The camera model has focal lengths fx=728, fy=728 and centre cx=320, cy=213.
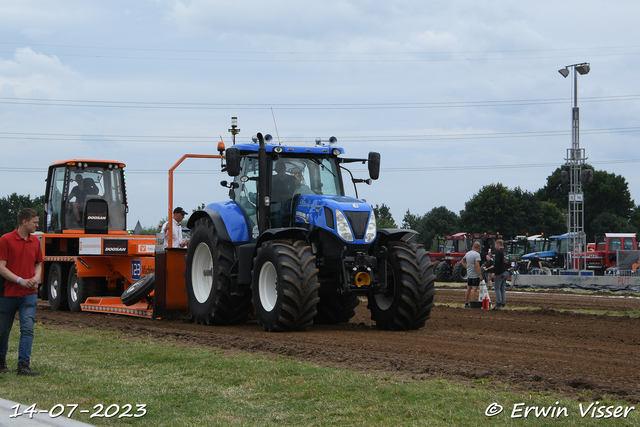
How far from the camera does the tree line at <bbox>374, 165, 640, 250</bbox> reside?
74875 mm

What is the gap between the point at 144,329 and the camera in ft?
36.7

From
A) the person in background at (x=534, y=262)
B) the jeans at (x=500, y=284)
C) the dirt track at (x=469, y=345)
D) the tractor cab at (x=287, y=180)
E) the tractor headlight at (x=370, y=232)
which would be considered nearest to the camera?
the dirt track at (x=469, y=345)

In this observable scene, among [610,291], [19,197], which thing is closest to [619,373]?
[610,291]

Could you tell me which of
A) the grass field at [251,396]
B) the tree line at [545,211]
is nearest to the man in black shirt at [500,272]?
the grass field at [251,396]

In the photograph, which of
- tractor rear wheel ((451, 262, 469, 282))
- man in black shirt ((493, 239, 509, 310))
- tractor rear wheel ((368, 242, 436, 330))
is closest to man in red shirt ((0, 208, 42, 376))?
tractor rear wheel ((368, 242, 436, 330))

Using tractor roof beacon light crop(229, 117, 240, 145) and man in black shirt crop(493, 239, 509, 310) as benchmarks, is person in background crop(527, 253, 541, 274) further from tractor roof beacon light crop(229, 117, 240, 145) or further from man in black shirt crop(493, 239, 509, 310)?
tractor roof beacon light crop(229, 117, 240, 145)

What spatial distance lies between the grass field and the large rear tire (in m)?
8.12

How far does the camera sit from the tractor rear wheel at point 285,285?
10070 mm

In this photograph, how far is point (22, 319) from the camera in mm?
7402

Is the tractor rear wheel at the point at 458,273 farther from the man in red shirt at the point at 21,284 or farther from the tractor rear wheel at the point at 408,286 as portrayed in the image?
the man in red shirt at the point at 21,284

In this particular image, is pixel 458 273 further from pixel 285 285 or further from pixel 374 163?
pixel 285 285

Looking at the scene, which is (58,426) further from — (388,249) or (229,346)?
(388,249)

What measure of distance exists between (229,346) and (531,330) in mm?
5213

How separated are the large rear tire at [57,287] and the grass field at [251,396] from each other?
812 centimetres
